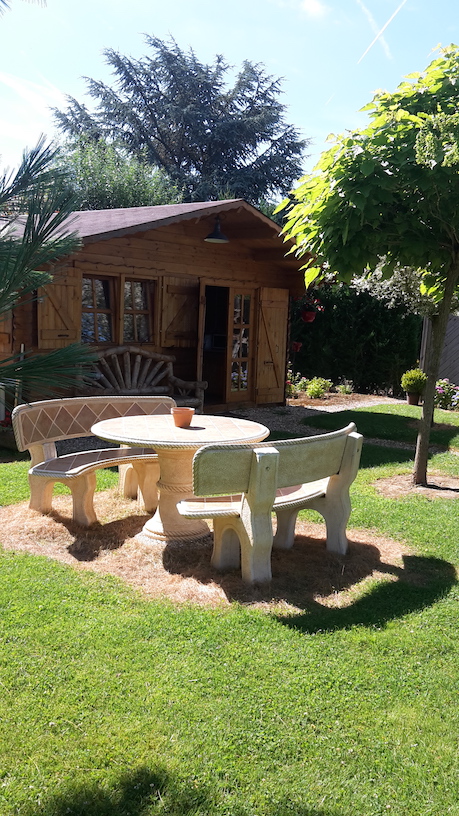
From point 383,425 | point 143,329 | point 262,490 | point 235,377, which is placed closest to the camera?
point 262,490

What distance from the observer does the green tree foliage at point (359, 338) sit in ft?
52.2

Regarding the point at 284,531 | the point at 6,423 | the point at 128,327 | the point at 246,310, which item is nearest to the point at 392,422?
the point at 246,310

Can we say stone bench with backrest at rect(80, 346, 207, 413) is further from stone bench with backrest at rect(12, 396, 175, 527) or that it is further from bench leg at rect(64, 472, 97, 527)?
bench leg at rect(64, 472, 97, 527)

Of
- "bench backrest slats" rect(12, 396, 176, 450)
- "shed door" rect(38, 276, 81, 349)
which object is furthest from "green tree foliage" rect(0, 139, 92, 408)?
"shed door" rect(38, 276, 81, 349)

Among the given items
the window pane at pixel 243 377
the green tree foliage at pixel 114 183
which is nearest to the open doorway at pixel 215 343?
the window pane at pixel 243 377

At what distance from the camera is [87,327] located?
10273 mm

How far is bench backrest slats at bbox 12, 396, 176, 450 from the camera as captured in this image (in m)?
5.16

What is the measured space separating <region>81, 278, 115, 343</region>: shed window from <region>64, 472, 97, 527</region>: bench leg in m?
5.27

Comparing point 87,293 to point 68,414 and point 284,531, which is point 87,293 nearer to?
point 68,414

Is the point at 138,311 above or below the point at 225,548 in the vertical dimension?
above

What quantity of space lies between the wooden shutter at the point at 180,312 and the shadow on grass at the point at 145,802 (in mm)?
9162

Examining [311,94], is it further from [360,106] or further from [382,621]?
[382,621]

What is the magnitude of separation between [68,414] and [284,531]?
7.17 ft

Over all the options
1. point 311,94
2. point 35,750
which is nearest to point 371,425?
point 311,94
